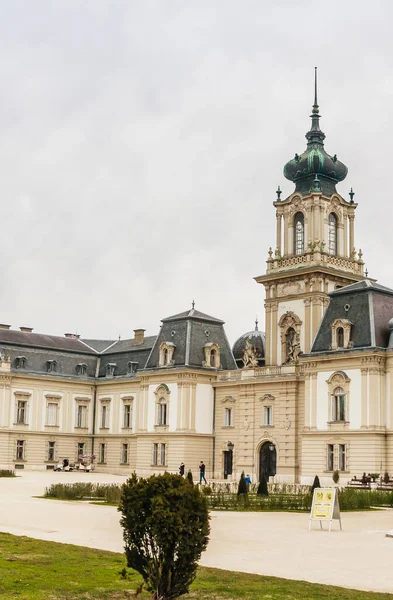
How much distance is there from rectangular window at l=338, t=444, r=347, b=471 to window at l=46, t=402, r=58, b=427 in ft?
96.1

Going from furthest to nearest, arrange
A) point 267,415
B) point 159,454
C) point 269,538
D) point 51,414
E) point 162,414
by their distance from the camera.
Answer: point 51,414 → point 162,414 → point 159,454 → point 267,415 → point 269,538

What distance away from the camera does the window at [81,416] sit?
7938 cm

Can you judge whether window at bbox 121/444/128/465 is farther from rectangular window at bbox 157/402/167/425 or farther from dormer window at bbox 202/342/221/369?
dormer window at bbox 202/342/221/369

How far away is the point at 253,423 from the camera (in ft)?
213

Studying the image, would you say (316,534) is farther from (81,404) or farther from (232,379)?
(81,404)

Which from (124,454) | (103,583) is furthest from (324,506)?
(124,454)

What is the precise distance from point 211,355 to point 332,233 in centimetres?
1317

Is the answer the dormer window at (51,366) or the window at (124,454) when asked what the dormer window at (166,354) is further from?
the dormer window at (51,366)

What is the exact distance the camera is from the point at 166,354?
70.9 meters

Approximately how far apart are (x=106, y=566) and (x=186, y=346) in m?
52.6

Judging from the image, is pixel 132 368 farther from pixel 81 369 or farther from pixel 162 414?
pixel 162 414

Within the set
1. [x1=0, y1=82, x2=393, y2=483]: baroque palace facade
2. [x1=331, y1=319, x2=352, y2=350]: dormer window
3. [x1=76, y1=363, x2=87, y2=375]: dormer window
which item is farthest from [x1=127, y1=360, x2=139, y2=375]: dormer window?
[x1=331, y1=319, x2=352, y2=350]: dormer window

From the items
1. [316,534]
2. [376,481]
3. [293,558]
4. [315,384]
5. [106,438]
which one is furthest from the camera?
[106,438]

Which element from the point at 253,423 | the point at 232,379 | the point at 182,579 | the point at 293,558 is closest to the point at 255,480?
the point at 253,423
